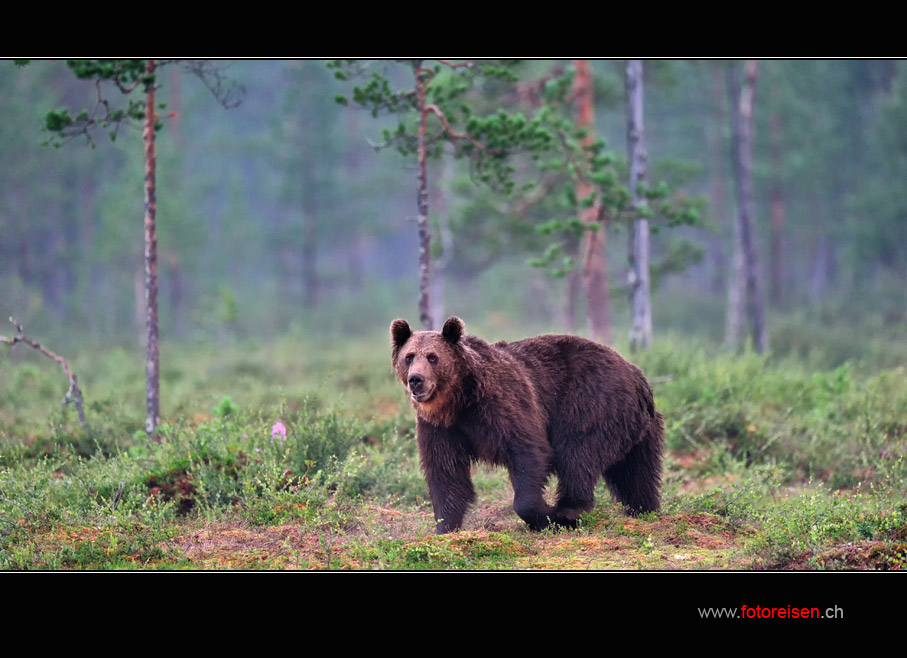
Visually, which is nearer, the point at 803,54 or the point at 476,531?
the point at 476,531

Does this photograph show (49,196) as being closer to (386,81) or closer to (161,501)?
(386,81)

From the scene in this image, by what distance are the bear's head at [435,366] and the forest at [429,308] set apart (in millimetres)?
1057

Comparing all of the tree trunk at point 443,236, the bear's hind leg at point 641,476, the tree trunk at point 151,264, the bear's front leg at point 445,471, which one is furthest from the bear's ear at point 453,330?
the tree trunk at point 443,236

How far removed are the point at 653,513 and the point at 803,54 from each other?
238 inches

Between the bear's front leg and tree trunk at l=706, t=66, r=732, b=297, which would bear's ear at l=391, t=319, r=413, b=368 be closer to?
the bear's front leg

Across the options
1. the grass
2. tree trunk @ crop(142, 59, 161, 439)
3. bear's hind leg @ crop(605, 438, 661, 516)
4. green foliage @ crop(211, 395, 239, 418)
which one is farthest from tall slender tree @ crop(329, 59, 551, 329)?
bear's hind leg @ crop(605, 438, 661, 516)

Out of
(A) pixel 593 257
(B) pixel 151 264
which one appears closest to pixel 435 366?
(B) pixel 151 264

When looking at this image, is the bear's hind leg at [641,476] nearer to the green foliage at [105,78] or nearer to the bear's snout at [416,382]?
the bear's snout at [416,382]

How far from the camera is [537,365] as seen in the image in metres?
8.15

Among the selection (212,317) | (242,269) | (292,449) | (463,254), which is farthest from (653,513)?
(242,269)

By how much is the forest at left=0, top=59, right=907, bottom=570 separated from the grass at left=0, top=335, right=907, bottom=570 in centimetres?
4

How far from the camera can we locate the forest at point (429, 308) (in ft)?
25.1

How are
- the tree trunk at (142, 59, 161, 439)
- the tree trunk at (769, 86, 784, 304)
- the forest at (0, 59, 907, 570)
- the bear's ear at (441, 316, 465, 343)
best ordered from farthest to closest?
the tree trunk at (769, 86, 784, 304), the tree trunk at (142, 59, 161, 439), the forest at (0, 59, 907, 570), the bear's ear at (441, 316, 465, 343)

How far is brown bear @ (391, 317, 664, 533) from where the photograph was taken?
295 inches
